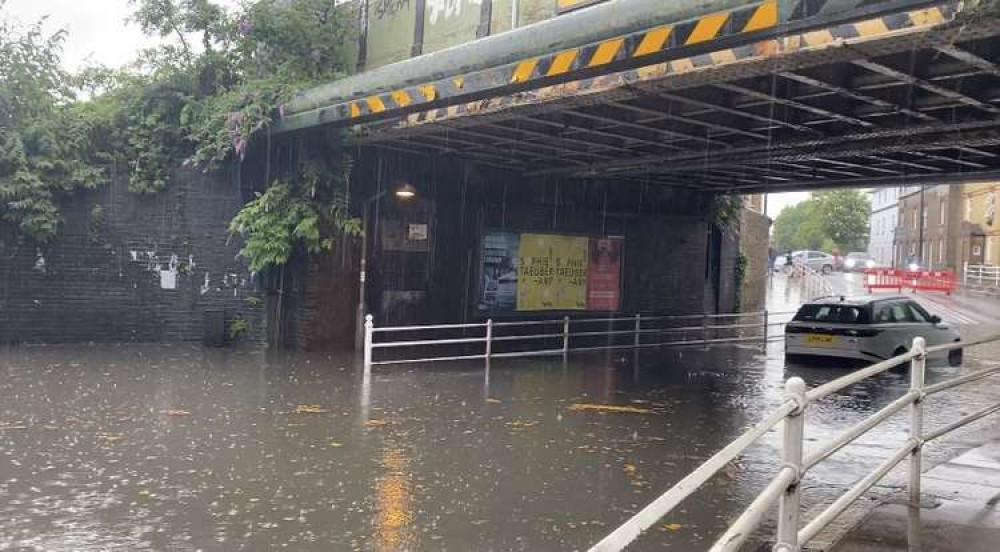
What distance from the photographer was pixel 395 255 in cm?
1722

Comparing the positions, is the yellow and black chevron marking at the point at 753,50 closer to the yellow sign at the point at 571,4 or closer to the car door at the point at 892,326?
the yellow sign at the point at 571,4

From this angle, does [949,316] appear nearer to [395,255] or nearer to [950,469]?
[395,255]

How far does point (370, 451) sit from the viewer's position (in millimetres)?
8359

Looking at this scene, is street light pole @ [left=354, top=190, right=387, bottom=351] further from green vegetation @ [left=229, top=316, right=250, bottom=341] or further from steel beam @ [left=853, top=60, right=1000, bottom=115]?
steel beam @ [left=853, top=60, right=1000, bottom=115]

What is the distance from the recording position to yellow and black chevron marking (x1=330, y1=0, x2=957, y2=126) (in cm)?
752

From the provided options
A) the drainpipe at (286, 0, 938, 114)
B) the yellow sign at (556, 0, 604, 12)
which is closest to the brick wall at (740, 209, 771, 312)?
the yellow sign at (556, 0, 604, 12)

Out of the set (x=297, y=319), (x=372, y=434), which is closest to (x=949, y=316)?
(x=297, y=319)

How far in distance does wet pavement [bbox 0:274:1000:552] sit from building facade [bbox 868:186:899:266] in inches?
3137

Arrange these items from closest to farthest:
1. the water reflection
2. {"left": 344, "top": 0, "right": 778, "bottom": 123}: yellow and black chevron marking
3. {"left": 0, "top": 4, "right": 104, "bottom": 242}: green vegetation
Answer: the water reflection
{"left": 344, "top": 0, "right": 778, "bottom": 123}: yellow and black chevron marking
{"left": 0, "top": 4, "right": 104, "bottom": 242}: green vegetation

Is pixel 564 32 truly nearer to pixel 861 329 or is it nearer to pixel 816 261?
pixel 861 329

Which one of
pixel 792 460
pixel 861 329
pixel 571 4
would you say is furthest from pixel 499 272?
pixel 792 460

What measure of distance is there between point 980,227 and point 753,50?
170ft

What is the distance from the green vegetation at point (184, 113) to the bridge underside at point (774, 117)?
1.82 metres

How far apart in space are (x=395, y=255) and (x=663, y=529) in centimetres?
1167
